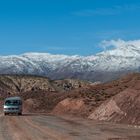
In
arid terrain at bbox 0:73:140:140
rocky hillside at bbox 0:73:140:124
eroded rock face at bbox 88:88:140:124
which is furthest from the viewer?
rocky hillside at bbox 0:73:140:124

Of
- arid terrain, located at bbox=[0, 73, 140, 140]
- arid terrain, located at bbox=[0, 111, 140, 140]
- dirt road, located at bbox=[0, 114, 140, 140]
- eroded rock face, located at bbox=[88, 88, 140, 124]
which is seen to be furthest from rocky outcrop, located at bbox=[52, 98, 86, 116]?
dirt road, located at bbox=[0, 114, 140, 140]

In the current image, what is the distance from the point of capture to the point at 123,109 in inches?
2169

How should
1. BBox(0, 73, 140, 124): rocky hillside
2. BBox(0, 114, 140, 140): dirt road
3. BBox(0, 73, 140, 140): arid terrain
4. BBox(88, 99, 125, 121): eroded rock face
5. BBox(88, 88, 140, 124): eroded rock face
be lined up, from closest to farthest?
BBox(0, 114, 140, 140): dirt road → BBox(0, 73, 140, 140): arid terrain → BBox(88, 88, 140, 124): eroded rock face → BBox(0, 73, 140, 124): rocky hillside → BBox(88, 99, 125, 121): eroded rock face

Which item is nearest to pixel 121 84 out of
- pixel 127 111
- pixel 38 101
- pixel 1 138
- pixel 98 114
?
pixel 38 101

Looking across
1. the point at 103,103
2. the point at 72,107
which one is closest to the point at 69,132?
the point at 103,103

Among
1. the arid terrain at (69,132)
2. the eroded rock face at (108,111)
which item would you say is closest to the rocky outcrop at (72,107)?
the eroded rock face at (108,111)

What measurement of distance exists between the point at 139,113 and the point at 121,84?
137ft

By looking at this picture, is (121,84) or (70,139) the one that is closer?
Answer: (70,139)

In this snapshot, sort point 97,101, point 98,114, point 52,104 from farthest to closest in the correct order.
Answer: point 52,104, point 97,101, point 98,114

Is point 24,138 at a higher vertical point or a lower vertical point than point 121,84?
lower

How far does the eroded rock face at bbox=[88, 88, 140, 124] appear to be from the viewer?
171 ft

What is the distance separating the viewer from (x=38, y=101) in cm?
10862

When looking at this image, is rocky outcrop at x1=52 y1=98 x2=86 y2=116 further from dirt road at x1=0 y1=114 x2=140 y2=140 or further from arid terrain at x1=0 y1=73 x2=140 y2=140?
dirt road at x1=0 y1=114 x2=140 y2=140

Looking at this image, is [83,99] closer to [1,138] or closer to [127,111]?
[127,111]
